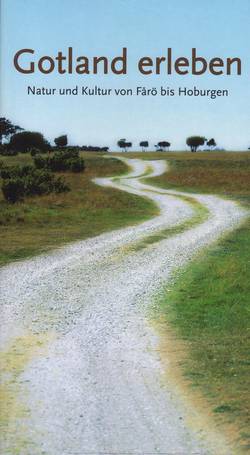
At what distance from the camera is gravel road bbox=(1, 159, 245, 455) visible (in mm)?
7516

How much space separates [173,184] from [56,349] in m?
41.9

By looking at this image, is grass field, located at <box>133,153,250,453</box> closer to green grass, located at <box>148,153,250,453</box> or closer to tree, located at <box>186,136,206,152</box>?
green grass, located at <box>148,153,250,453</box>

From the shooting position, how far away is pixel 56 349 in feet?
36.2

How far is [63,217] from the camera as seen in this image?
101 ft

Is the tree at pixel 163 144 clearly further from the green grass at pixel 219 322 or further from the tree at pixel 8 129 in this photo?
the green grass at pixel 219 322

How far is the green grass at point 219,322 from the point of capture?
348 inches

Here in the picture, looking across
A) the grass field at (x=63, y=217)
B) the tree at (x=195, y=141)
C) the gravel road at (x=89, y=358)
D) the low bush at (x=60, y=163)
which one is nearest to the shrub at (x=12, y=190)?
the grass field at (x=63, y=217)

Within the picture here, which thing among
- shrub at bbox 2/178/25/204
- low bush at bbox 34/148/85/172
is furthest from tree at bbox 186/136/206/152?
shrub at bbox 2/178/25/204

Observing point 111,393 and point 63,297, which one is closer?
point 111,393

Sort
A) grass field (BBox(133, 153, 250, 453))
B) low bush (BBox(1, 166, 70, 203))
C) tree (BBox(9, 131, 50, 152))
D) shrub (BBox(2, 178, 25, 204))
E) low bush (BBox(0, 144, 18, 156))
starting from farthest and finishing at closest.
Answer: tree (BBox(9, 131, 50, 152)), low bush (BBox(0, 144, 18, 156)), low bush (BBox(1, 166, 70, 203)), shrub (BBox(2, 178, 25, 204)), grass field (BBox(133, 153, 250, 453))

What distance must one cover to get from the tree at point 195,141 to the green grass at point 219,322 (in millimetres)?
111707

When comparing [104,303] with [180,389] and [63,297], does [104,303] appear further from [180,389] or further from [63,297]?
[180,389]

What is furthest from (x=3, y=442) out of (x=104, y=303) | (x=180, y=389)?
(x=104, y=303)

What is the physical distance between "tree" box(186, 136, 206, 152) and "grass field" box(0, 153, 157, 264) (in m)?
→ 92.9
